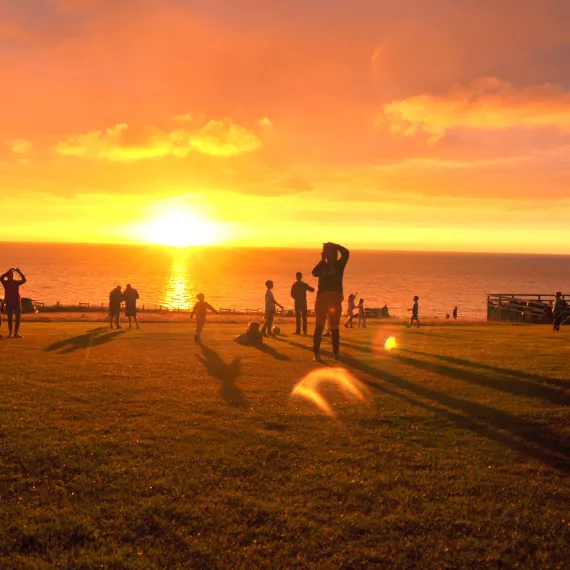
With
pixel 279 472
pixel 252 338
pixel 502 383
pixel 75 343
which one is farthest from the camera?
pixel 252 338

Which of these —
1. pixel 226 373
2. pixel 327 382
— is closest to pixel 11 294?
pixel 226 373

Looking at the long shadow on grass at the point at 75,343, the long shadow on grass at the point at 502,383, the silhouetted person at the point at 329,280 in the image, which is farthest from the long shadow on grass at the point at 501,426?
the long shadow on grass at the point at 75,343

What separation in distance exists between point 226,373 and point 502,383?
5497mm

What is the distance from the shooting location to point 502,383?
914 centimetres

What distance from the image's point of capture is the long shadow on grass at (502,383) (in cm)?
819

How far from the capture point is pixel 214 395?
8367 mm

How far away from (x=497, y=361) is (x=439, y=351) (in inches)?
88.5

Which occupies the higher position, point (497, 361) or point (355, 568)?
point (497, 361)

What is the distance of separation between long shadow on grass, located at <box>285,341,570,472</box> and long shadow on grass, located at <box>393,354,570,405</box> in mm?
1175

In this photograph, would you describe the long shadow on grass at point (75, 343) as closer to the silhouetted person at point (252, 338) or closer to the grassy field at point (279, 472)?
the grassy field at point (279, 472)

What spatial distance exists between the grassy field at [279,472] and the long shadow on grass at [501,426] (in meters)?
→ 0.03

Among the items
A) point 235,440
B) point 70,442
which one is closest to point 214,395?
point 235,440

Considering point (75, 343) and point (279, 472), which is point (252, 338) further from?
point (279, 472)

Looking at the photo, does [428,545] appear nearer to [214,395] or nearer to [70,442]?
[70,442]
